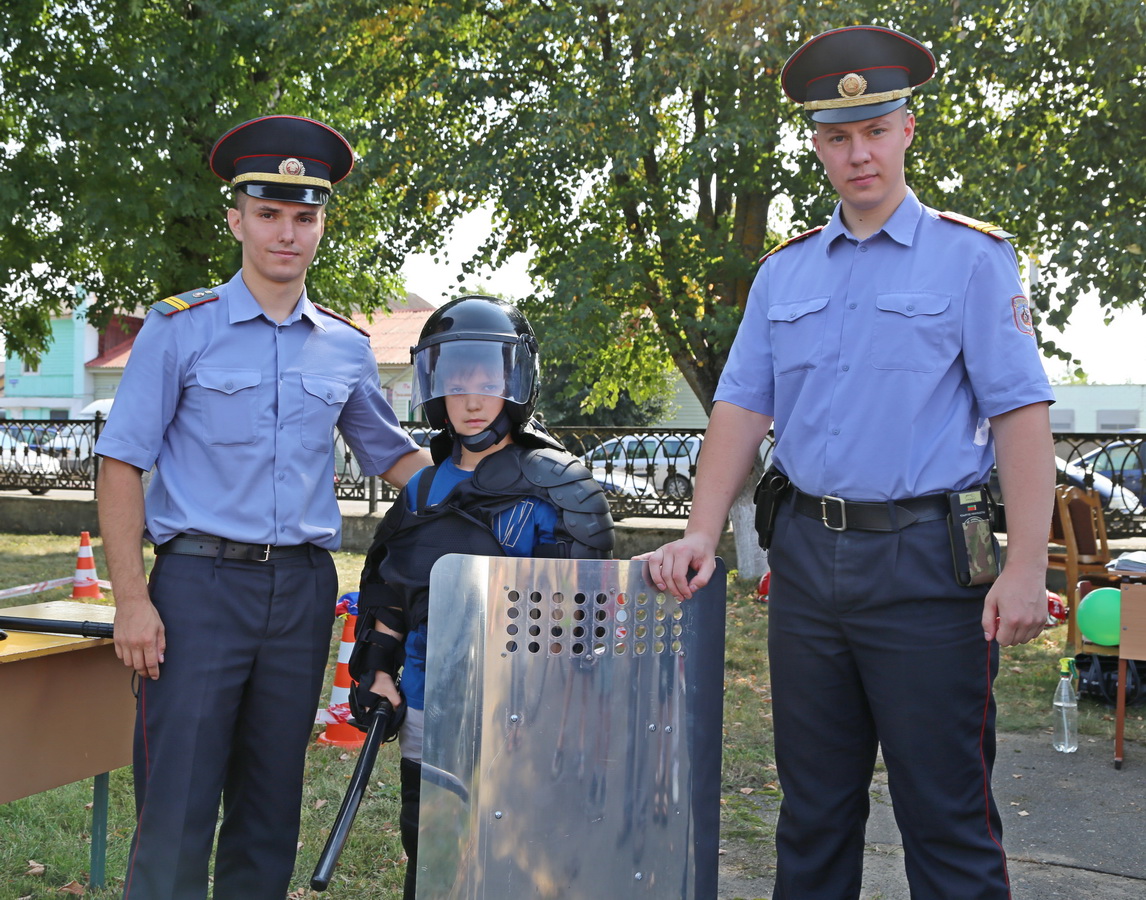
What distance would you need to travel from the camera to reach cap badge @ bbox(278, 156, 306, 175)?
8.66 feet

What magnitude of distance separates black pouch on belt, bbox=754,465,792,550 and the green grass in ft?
5.87

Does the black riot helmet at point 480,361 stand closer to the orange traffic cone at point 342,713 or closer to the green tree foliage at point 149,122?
the orange traffic cone at point 342,713

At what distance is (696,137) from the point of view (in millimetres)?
9031

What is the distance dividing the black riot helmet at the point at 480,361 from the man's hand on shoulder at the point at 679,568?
652mm

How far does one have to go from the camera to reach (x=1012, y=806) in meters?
4.36

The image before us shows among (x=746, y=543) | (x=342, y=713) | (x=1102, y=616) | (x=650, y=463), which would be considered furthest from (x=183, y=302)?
(x=650, y=463)

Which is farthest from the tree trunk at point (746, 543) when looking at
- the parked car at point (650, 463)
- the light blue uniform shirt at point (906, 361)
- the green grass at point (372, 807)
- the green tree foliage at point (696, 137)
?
the light blue uniform shirt at point (906, 361)

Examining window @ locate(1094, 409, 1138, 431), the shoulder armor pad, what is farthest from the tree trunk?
window @ locate(1094, 409, 1138, 431)

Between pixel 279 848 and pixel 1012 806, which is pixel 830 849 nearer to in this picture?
pixel 279 848

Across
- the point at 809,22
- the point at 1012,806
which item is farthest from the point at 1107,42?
the point at 1012,806

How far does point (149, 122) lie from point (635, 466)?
629 cm

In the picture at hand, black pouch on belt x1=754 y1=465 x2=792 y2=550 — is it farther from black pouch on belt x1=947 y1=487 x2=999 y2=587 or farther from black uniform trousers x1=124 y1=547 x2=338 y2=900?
black uniform trousers x1=124 y1=547 x2=338 y2=900

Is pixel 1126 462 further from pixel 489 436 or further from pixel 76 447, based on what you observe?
pixel 76 447

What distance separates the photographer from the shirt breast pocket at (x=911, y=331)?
2.22m
